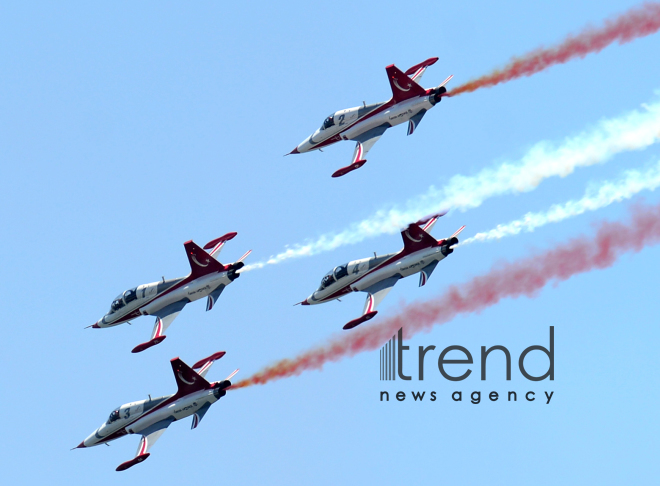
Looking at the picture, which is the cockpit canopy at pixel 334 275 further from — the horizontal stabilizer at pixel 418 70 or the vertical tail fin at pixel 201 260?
the horizontal stabilizer at pixel 418 70

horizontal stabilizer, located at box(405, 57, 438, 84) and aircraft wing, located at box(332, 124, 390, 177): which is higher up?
horizontal stabilizer, located at box(405, 57, 438, 84)

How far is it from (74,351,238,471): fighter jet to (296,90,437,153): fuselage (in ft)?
43.5

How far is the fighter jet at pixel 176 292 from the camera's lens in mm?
81250

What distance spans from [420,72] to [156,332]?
20.7 metres

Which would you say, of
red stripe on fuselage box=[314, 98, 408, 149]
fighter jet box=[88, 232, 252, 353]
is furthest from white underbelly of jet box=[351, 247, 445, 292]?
red stripe on fuselage box=[314, 98, 408, 149]

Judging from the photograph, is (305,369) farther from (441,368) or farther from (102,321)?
(102,321)

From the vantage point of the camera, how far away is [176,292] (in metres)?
82.8

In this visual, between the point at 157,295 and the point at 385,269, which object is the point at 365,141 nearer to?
the point at 385,269

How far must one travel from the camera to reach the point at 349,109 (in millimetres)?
84438

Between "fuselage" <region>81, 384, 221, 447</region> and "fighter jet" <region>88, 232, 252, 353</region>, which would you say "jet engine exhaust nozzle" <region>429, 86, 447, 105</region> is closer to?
"fighter jet" <region>88, 232, 252, 353</region>

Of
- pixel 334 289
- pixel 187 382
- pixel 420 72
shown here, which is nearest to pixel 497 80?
pixel 420 72

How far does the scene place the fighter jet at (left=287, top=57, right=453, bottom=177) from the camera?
265 ft

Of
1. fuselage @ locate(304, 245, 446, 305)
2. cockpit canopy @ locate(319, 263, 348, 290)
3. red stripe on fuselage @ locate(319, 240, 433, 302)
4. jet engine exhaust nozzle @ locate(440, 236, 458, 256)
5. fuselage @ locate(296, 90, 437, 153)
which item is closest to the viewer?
jet engine exhaust nozzle @ locate(440, 236, 458, 256)

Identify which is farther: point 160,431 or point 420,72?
point 420,72
